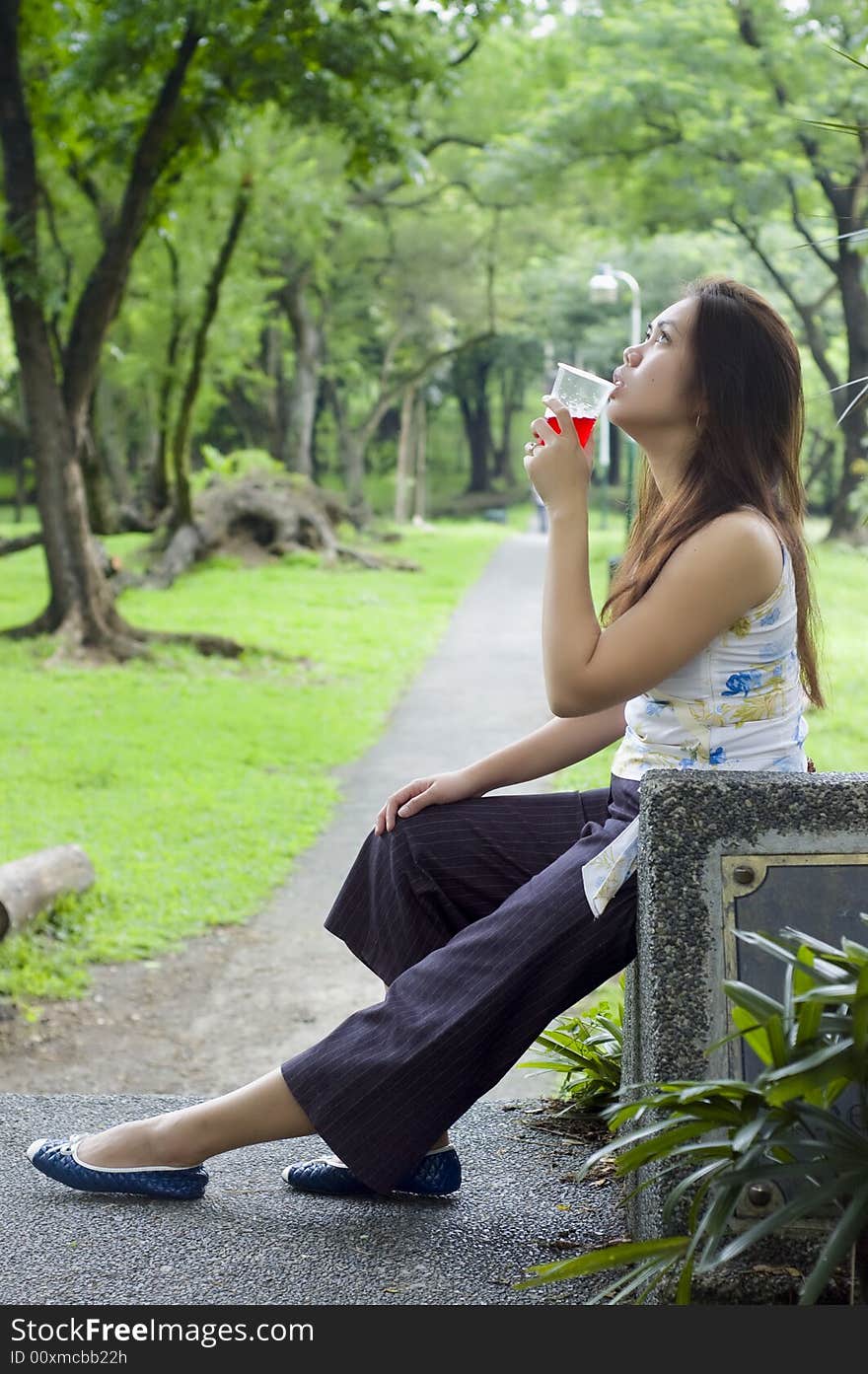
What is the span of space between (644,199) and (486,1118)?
21.2 metres

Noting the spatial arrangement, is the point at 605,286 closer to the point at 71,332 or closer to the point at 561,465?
the point at 71,332

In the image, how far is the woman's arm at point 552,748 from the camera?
3.12 metres

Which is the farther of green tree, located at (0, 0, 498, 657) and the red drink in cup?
green tree, located at (0, 0, 498, 657)

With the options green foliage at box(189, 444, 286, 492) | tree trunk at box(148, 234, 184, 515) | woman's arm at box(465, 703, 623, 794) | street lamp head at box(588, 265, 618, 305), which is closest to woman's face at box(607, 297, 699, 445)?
woman's arm at box(465, 703, 623, 794)

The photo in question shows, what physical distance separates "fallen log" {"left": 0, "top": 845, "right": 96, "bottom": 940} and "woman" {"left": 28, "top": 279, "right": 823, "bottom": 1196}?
10.3 feet

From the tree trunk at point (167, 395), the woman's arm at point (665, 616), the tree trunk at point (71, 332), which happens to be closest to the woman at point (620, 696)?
the woman's arm at point (665, 616)

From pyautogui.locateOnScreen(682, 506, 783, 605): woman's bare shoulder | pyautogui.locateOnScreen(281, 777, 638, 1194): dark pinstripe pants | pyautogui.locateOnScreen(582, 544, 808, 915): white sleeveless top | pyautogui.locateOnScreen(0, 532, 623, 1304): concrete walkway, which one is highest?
pyautogui.locateOnScreen(682, 506, 783, 605): woman's bare shoulder

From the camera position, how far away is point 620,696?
2.64 metres

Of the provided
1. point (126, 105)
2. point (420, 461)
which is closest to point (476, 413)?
point (420, 461)

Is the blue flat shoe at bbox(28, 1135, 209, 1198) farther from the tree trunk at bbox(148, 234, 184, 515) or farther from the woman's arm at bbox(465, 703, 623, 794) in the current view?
the tree trunk at bbox(148, 234, 184, 515)

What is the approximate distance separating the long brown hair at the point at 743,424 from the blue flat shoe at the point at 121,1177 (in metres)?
1.38

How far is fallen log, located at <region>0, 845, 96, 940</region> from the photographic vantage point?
597 cm

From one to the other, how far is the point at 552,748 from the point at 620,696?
0.53m

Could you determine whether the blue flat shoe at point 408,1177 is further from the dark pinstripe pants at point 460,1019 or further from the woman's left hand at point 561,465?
the woman's left hand at point 561,465
